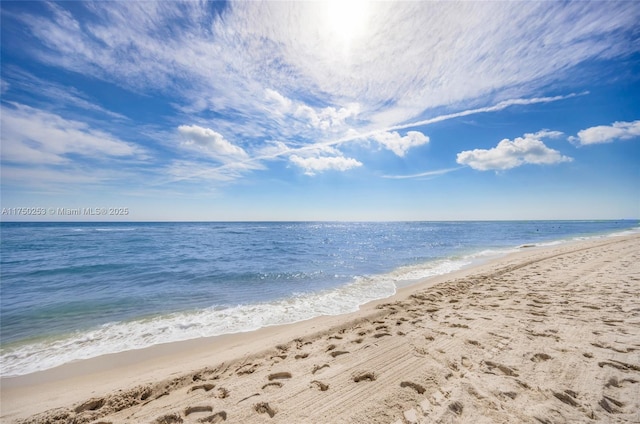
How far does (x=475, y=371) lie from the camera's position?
12.5ft

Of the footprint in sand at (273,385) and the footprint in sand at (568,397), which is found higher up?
the footprint in sand at (568,397)

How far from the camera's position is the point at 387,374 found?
3891mm

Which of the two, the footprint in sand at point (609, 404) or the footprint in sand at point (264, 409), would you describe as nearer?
the footprint in sand at point (609, 404)

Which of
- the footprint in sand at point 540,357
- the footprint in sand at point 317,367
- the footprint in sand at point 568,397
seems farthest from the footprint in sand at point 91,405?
the footprint in sand at point 540,357

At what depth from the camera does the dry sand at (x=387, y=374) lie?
10.4 feet

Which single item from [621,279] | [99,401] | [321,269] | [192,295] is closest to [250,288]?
[192,295]

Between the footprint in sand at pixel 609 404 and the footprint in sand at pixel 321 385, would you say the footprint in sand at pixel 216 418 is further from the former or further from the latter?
the footprint in sand at pixel 609 404

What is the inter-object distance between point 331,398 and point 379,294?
720 cm

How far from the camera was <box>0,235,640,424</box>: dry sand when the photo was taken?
317 centimetres

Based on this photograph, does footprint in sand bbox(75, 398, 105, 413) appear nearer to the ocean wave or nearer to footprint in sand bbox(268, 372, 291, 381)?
the ocean wave

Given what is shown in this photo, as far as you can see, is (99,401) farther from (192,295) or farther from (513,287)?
(513,287)

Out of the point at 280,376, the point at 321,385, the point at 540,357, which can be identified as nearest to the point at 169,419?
the point at 280,376

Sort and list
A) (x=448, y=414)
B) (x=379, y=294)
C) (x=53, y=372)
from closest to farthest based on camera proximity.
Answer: (x=448, y=414), (x=53, y=372), (x=379, y=294)

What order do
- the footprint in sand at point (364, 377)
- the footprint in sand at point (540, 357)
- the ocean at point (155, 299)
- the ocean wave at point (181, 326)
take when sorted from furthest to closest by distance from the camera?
the ocean at point (155, 299), the ocean wave at point (181, 326), the footprint in sand at point (540, 357), the footprint in sand at point (364, 377)
